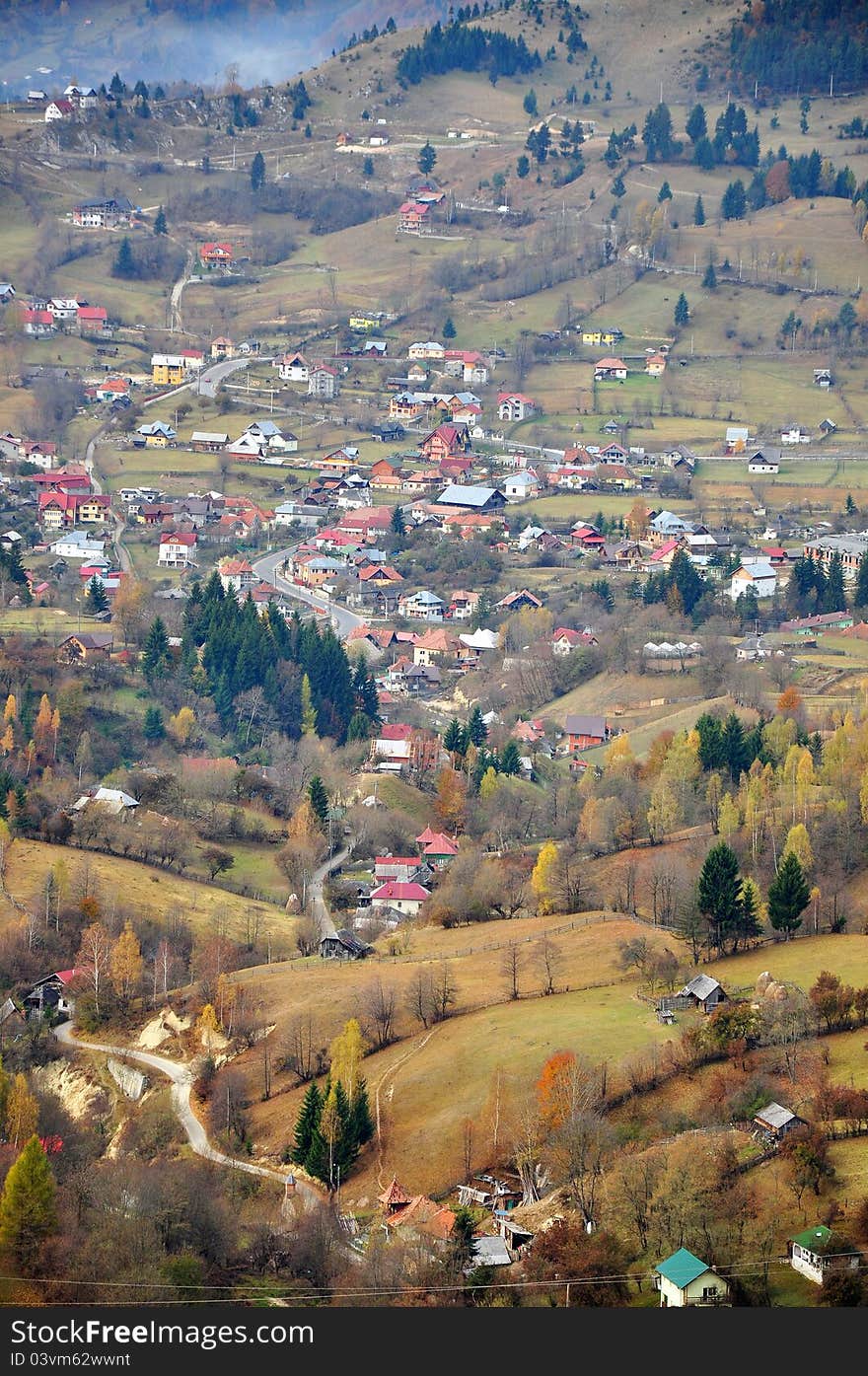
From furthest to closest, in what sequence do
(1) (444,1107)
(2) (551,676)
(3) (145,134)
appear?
(3) (145,134) → (2) (551,676) → (1) (444,1107)

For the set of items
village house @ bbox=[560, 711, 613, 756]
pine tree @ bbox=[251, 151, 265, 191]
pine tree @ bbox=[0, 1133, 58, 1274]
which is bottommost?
village house @ bbox=[560, 711, 613, 756]

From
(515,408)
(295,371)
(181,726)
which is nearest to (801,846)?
(181,726)

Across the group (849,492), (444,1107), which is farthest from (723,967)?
(849,492)

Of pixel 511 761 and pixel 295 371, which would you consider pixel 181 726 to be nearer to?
pixel 511 761

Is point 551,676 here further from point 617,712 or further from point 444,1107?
point 444,1107

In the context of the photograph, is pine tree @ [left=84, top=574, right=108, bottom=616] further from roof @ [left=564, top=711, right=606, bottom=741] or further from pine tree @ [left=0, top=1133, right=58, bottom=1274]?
pine tree @ [left=0, top=1133, right=58, bottom=1274]

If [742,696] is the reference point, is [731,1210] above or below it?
above

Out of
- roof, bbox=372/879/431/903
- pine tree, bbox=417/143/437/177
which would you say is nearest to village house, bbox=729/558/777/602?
roof, bbox=372/879/431/903
